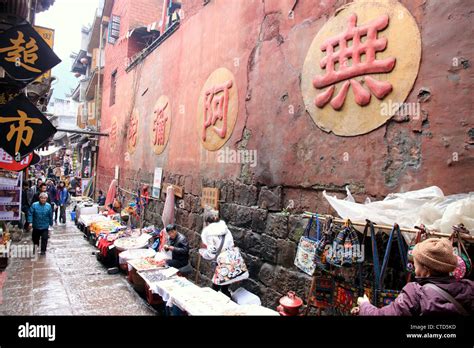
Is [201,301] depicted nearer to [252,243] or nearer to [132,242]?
[252,243]

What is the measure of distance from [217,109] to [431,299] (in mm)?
5140

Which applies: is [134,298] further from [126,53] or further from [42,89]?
[126,53]

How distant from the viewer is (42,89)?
7.88 metres

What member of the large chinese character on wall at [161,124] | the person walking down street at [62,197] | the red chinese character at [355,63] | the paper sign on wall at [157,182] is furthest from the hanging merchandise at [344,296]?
the person walking down street at [62,197]

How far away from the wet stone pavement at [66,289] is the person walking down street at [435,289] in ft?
15.1

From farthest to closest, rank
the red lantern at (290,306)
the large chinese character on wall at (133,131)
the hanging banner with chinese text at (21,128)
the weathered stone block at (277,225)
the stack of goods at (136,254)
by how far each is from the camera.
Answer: the large chinese character on wall at (133,131), the stack of goods at (136,254), the weathered stone block at (277,225), the hanging banner with chinese text at (21,128), the red lantern at (290,306)

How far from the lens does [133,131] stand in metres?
12.2

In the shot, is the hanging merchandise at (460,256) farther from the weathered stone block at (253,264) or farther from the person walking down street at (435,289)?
the weathered stone block at (253,264)

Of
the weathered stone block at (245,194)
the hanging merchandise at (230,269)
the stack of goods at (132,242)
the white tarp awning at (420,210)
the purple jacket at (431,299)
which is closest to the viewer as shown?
the purple jacket at (431,299)

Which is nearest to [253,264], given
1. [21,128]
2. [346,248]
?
[346,248]

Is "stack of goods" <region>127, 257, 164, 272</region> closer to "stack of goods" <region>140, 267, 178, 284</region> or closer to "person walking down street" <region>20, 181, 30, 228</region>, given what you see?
"stack of goods" <region>140, 267, 178, 284</region>

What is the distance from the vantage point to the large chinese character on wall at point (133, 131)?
1186cm

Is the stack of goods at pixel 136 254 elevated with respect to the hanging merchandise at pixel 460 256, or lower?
lower

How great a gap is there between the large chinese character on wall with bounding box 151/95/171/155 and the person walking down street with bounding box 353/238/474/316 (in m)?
7.48
